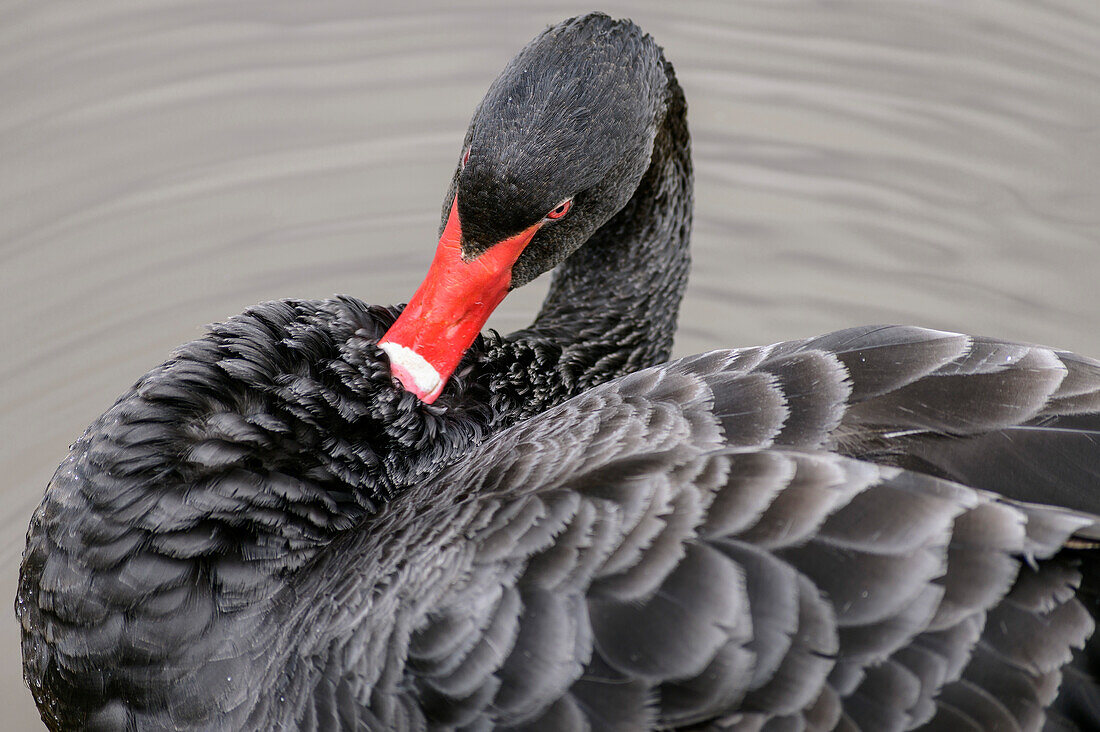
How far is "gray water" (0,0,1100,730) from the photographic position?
4.21 m

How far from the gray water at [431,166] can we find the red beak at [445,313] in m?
1.56

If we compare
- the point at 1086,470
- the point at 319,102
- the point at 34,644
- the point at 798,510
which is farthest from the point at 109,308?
the point at 1086,470

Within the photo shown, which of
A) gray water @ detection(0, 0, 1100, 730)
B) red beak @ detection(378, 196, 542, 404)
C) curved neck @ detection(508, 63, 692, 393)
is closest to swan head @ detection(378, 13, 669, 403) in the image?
red beak @ detection(378, 196, 542, 404)

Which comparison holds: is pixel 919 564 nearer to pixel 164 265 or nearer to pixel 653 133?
pixel 653 133

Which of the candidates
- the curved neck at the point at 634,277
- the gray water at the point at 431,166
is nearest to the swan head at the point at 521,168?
the curved neck at the point at 634,277

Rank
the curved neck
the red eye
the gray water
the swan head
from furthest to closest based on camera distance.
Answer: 1. the gray water
2. the curved neck
3. the red eye
4. the swan head

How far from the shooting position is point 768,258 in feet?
14.7

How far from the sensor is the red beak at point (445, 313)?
2594 millimetres

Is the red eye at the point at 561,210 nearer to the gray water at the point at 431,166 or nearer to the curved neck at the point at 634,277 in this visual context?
the curved neck at the point at 634,277

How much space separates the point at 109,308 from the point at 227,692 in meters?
2.37

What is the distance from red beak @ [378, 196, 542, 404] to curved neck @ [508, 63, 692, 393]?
59cm

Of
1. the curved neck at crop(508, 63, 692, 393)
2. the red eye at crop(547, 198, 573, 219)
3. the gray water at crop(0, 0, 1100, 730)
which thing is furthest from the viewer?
the gray water at crop(0, 0, 1100, 730)

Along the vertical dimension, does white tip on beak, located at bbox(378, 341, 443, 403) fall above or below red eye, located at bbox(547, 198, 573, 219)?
below

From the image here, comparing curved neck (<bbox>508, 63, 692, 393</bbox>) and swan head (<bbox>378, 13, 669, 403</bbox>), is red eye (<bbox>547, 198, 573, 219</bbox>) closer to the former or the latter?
swan head (<bbox>378, 13, 669, 403</bbox>)
